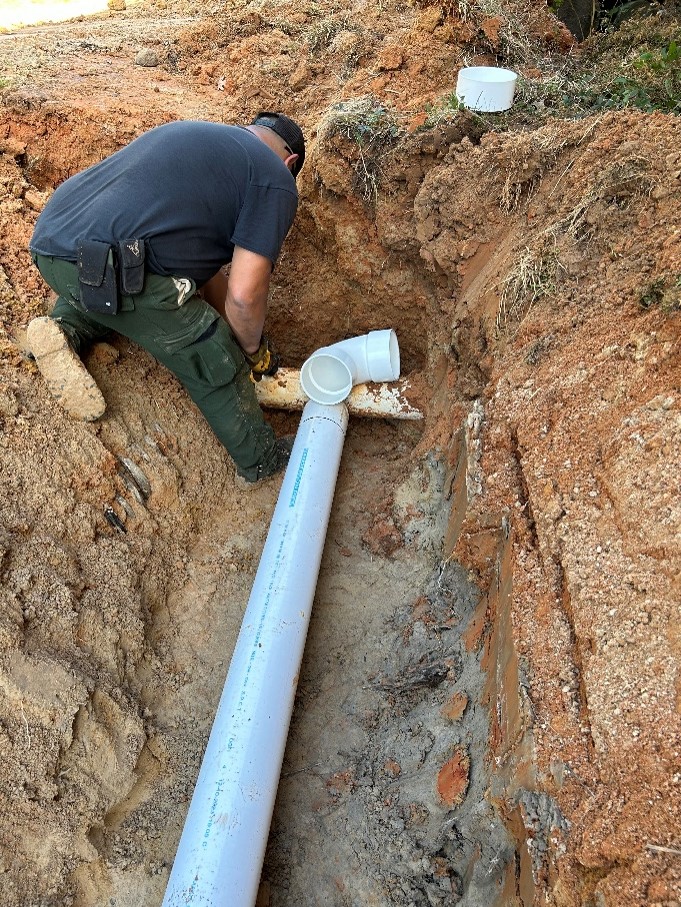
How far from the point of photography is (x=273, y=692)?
246 centimetres

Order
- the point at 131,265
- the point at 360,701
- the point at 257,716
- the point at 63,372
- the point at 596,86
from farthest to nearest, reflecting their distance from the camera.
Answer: the point at 596,86 < the point at 63,372 < the point at 131,265 < the point at 360,701 < the point at 257,716

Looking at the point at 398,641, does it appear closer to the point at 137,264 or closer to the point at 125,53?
the point at 137,264

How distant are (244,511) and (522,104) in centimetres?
297

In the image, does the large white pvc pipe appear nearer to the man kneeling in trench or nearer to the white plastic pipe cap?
the man kneeling in trench

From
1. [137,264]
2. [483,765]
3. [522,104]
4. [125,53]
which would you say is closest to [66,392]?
[137,264]

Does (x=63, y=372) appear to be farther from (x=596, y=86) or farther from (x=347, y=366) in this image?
(x=596, y=86)

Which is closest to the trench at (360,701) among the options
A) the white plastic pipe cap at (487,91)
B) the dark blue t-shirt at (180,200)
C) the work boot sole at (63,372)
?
the work boot sole at (63,372)

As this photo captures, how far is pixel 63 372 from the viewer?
10.0 ft

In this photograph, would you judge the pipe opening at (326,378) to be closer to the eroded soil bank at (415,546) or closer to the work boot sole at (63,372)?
the eroded soil bank at (415,546)

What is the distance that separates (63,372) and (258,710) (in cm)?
186

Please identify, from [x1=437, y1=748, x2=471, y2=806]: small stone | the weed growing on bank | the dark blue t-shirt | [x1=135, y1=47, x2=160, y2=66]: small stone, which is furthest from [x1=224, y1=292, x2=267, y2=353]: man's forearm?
[x1=135, y1=47, x2=160, y2=66]: small stone

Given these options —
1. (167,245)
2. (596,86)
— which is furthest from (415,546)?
(596,86)

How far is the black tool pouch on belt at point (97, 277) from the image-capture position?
9.30ft

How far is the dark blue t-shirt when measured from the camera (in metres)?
2.87
